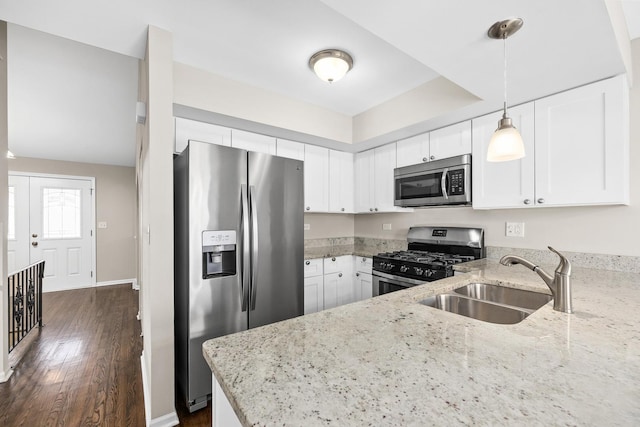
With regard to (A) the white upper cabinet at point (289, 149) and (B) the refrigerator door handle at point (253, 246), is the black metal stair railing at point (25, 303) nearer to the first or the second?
(B) the refrigerator door handle at point (253, 246)

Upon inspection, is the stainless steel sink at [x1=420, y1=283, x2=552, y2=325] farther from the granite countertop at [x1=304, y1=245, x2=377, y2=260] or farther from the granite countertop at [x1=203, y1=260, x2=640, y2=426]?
the granite countertop at [x1=304, y1=245, x2=377, y2=260]

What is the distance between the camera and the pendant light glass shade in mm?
1239

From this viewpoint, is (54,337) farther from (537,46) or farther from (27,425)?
(537,46)

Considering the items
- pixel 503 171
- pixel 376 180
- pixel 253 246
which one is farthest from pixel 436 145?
pixel 253 246

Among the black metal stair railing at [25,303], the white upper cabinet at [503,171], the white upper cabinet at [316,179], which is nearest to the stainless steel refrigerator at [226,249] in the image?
the white upper cabinet at [316,179]

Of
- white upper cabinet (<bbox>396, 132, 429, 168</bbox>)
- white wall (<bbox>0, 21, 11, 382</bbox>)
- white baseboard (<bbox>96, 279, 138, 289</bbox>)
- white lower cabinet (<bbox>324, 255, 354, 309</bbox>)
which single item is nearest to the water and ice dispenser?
white lower cabinet (<bbox>324, 255, 354, 309</bbox>)

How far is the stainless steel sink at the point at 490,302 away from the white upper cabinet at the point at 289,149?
6.74 ft

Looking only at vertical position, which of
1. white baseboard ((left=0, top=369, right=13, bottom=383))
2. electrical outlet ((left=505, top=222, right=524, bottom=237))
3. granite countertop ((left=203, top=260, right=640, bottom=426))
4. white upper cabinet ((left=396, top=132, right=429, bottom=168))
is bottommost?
white baseboard ((left=0, top=369, right=13, bottom=383))

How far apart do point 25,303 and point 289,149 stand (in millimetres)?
3401

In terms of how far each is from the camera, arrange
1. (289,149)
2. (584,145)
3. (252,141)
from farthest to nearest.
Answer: (289,149), (252,141), (584,145)

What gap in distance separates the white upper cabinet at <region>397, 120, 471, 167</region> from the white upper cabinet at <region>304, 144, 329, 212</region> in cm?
84

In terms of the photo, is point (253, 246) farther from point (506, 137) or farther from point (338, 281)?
point (506, 137)

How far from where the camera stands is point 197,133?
2.42 metres

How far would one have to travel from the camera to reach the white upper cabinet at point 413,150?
2.78 metres
